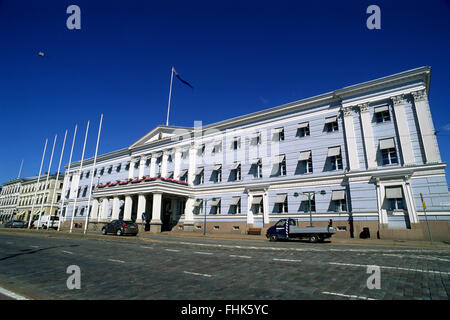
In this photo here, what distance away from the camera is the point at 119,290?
595cm

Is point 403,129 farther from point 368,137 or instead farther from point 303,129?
point 303,129

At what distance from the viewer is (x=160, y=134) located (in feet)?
131

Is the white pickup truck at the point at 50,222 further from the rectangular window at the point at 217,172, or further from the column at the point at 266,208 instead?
the column at the point at 266,208

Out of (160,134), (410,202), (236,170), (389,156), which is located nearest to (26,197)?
(160,134)

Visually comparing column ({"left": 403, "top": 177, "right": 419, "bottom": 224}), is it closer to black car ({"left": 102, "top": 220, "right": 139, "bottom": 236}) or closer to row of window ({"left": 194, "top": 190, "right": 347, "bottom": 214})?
row of window ({"left": 194, "top": 190, "right": 347, "bottom": 214})

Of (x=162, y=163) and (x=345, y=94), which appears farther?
(x=162, y=163)

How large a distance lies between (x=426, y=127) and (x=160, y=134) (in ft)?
113

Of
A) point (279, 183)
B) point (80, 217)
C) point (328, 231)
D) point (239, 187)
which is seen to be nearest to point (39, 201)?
point (80, 217)

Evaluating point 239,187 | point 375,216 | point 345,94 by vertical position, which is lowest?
point 375,216

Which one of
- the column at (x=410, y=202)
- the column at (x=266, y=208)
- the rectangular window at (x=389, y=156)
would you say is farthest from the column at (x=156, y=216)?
the column at (x=410, y=202)

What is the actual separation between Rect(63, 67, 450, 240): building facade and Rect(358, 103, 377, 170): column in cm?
8

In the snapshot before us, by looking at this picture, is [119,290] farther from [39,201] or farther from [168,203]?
[39,201]
